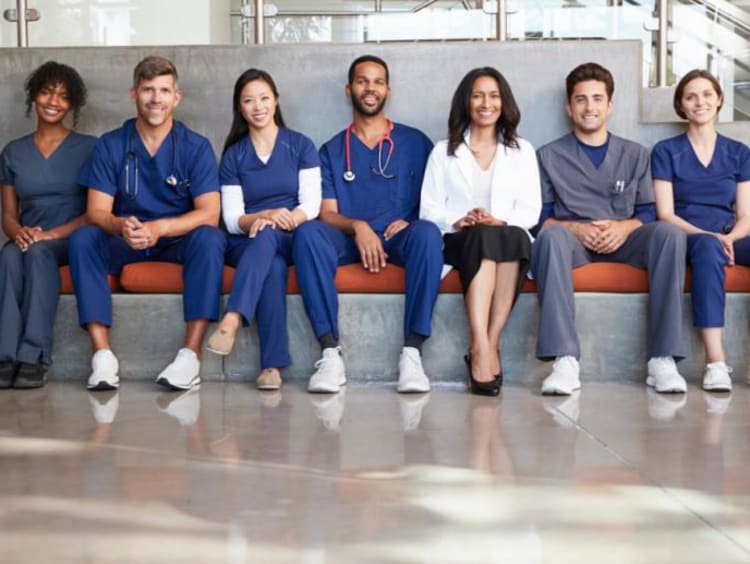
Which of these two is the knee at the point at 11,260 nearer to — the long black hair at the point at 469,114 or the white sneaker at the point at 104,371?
the white sneaker at the point at 104,371

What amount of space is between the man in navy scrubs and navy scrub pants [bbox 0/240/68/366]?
0.41ft

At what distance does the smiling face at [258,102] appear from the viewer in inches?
173

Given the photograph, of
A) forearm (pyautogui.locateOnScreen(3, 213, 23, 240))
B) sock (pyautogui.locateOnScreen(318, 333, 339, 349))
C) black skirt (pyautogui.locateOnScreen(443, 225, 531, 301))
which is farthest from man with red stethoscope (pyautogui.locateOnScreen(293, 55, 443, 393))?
forearm (pyautogui.locateOnScreen(3, 213, 23, 240))

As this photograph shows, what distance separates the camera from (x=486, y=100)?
429 cm

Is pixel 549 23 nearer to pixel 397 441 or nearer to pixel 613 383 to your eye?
pixel 613 383

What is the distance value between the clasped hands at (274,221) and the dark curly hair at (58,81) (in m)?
1.02

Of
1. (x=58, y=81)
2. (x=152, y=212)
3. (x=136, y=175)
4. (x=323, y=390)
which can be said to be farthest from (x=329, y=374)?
(x=58, y=81)

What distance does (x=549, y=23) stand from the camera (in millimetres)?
5145

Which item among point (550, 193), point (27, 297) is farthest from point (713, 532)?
point (27, 297)

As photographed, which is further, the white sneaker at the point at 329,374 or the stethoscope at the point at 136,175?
the stethoscope at the point at 136,175

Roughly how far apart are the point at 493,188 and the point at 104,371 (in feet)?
4.92

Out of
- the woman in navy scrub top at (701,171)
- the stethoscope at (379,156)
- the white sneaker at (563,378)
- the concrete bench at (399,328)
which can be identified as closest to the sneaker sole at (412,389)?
the concrete bench at (399,328)

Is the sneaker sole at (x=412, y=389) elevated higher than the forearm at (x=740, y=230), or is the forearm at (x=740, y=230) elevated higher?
the forearm at (x=740, y=230)

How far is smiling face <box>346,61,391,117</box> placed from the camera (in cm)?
451
